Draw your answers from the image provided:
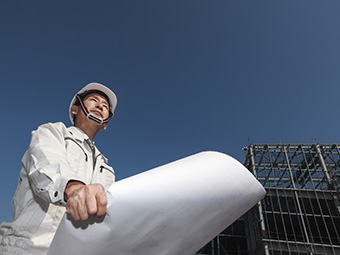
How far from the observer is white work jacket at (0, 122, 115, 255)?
89 centimetres

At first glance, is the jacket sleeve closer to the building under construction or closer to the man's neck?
the man's neck

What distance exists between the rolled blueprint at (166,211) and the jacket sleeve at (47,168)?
0.55 ft

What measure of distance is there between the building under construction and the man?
1552cm

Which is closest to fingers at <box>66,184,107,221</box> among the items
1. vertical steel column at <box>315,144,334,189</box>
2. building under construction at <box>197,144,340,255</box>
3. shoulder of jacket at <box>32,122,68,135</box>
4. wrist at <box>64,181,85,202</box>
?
wrist at <box>64,181,85,202</box>

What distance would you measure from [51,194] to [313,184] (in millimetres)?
20238

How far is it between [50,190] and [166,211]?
481 mm

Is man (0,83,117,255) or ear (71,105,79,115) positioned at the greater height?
ear (71,105,79,115)

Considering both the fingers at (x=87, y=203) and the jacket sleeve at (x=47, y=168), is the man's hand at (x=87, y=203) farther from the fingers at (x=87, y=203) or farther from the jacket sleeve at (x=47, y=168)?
the jacket sleeve at (x=47, y=168)

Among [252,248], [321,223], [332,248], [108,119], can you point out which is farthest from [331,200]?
[108,119]

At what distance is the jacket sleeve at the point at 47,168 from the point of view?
0.85 meters

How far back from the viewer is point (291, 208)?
15.7 meters

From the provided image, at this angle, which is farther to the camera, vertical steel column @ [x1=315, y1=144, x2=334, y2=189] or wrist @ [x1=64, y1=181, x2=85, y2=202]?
vertical steel column @ [x1=315, y1=144, x2=334, y2=189]

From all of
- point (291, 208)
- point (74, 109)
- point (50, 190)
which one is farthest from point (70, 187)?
point (291, 208)

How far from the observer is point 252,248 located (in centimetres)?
1592
